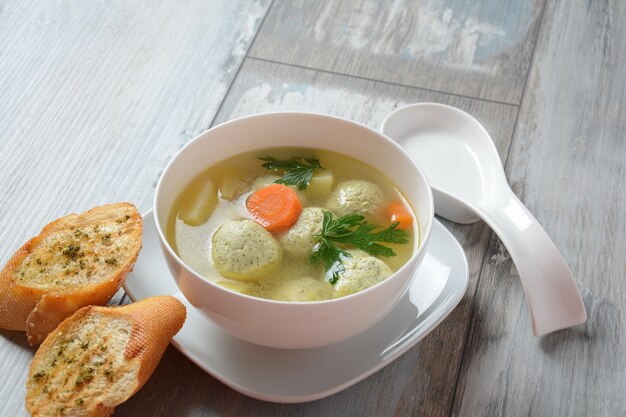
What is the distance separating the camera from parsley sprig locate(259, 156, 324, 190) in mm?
1424

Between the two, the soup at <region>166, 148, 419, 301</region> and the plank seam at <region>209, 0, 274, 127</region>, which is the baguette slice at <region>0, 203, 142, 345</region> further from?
the plank seam at <region>209, 0, 274, 127</region>

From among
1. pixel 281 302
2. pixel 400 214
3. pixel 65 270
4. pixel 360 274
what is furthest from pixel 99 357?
pixel 400 214

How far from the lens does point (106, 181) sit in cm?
167

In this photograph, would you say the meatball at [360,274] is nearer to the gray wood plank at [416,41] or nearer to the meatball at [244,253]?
the meatball at [244,253]

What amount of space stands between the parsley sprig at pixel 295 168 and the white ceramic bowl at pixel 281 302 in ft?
0.11

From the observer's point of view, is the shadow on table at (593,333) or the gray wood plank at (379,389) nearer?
the gray wood plank at (379,389)

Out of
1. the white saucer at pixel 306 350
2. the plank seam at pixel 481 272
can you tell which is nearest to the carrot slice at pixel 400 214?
the white saucer at pixel 306 350

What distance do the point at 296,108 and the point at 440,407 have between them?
34.9 inches

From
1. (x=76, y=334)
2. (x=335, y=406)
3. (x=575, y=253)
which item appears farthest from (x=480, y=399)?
(x=76, y=334)

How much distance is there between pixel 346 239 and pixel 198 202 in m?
0.29

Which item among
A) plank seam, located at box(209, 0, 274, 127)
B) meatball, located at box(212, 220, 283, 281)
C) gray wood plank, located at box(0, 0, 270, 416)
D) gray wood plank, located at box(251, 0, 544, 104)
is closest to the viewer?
meatball, located at box(212, 220, 283, 281)

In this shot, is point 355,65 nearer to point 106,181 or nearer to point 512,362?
point 106,181

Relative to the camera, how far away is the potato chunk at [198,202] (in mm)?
1352

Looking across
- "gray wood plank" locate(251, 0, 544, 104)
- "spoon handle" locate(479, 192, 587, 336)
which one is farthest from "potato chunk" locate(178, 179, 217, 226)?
"gray wood plank" locate(251, 0, 544, 104)
